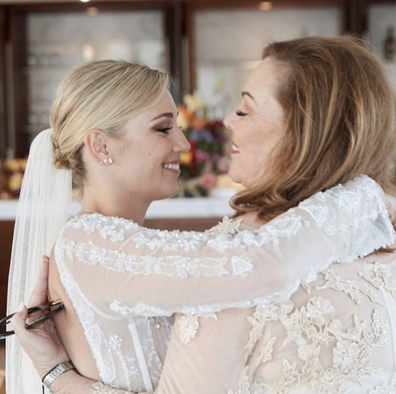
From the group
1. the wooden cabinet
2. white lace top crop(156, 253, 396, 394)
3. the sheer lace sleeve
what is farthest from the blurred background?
white lace top crop(156, 253, 396, 394)

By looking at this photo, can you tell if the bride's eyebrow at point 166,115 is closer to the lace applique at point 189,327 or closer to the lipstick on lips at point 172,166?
the lipstick on lips at point 172,166

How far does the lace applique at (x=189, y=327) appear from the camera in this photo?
3.84 feet

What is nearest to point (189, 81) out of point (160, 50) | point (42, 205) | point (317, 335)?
point (160, 50)

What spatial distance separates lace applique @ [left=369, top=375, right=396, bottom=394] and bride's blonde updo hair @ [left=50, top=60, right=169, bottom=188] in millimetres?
895

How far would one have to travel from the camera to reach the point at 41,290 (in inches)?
60.7

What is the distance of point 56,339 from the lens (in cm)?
154

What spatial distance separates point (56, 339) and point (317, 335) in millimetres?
686

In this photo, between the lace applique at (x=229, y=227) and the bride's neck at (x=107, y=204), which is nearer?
the lace applique at (x=229, y=227)

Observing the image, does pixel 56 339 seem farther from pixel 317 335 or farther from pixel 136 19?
pixel 136 19

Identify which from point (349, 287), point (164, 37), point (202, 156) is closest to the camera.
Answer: point (349, 287)

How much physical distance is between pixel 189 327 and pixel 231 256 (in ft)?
0.54

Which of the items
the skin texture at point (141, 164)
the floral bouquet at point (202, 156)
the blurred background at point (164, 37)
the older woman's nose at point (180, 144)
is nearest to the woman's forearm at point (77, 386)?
the skin texture at point (141, 164)

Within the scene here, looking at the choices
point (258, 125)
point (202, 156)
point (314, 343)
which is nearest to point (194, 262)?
point (314, 343)

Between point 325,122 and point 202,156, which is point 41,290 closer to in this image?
point 325,122
